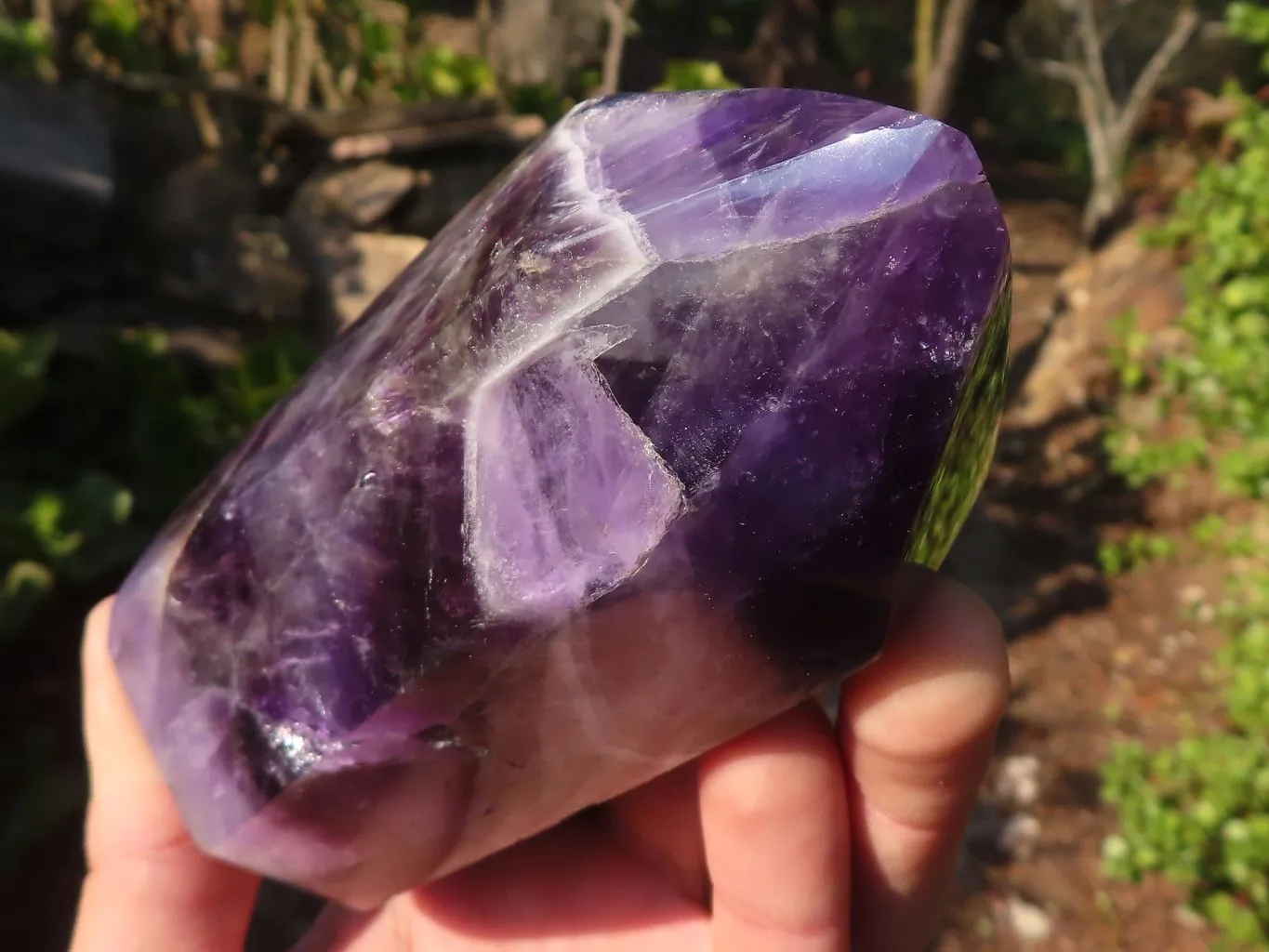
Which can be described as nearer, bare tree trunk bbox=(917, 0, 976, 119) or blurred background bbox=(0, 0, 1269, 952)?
blurred background bbox=(0, 0, 1269, 952)

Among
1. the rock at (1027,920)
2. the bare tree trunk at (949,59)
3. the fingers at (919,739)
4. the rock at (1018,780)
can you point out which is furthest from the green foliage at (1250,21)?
the fingers at (919,739)

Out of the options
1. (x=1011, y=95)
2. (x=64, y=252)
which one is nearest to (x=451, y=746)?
(x=64, y=252)

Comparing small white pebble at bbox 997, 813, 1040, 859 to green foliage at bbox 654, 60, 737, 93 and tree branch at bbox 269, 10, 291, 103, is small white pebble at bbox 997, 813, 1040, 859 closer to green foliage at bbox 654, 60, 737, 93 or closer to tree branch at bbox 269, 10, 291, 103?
green foliage at bbox 654, 60, 737, 93

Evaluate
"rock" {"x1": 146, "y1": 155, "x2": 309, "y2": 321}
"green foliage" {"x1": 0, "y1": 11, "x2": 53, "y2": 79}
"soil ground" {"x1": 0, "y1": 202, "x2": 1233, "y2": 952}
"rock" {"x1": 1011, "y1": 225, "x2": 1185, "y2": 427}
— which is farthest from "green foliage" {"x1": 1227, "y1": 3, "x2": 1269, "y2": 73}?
"green foliage" {"x1": 0, "y1": 11, "x2": 53, "y2": 79}

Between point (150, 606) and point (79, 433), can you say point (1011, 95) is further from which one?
point (150, 606)

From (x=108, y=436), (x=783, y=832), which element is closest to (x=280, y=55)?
(x=108, y=436)

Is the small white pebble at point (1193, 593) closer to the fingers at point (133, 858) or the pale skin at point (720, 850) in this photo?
the pale skin at point (720, 850)

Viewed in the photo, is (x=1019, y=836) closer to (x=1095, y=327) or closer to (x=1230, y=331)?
(x=1230, y=331)
